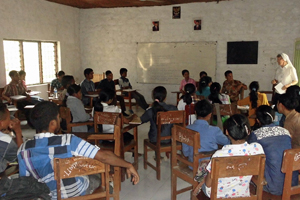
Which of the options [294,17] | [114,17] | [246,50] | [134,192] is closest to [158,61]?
[114,17]

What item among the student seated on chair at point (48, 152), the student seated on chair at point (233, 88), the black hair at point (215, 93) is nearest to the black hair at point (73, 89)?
the black hair at point (215, 93)

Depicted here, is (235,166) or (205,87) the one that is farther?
(205,87)

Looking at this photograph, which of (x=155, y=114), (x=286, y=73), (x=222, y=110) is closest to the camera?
(x=155, y=114)

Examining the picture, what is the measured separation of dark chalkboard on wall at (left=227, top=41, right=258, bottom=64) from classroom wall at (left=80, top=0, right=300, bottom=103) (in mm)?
113

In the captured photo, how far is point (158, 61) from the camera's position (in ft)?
25.7

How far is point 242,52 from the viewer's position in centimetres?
698

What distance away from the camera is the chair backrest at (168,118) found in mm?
2979

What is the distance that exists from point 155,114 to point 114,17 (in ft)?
18.2

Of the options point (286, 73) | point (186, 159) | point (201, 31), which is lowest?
point (186, 159)

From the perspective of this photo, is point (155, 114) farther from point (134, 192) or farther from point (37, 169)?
point (37, 169)

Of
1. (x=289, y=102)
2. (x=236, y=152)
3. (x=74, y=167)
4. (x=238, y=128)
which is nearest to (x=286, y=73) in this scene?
(x=289, y=102)

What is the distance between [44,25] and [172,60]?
3387 mm

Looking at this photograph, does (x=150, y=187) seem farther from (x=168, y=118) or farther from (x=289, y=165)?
(x=289, y=165)

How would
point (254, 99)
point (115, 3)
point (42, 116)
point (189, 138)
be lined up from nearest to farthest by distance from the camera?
point (42, 116) < point (189, 138) < point (254, 99) < point (115, 3)
